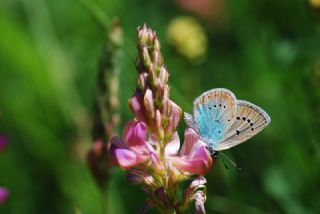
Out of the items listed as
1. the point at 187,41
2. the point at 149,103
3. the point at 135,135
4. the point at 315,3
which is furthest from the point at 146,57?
the point at 187,41

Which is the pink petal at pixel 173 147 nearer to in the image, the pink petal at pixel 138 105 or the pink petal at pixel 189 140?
the pink petal at pixel 189 140

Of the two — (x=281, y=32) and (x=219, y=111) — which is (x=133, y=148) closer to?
(x=219, y=111)

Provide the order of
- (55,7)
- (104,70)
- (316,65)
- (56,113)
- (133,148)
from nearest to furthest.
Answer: (133,148), (104,70), (316,65), (56,113), (55,7)

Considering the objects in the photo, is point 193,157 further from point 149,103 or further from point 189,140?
point 149,103

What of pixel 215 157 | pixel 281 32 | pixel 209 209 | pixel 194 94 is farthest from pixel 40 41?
pixel 215 157

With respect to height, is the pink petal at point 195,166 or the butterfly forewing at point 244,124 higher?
the butterfly forewing at point 244,124

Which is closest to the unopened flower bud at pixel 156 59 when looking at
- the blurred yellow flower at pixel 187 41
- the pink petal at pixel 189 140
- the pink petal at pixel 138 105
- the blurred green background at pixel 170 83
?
the pink petal at pixel 138 105

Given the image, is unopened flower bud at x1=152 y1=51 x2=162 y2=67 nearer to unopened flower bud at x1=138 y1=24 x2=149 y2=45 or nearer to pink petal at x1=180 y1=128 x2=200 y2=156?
unopened flower bud at x1=138 y1=24 x2=149 y2=45
